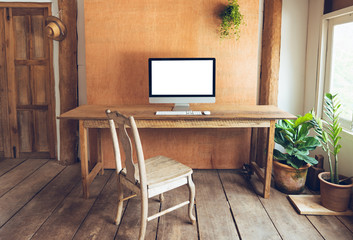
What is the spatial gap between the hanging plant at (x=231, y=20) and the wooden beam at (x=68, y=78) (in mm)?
1669

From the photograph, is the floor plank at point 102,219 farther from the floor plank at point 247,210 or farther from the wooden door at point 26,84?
the wooden door at point 26,84

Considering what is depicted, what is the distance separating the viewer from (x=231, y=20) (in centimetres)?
316

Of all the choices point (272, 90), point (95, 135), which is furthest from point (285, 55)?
point (95, 135)

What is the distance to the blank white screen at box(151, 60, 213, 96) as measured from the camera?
117 inches

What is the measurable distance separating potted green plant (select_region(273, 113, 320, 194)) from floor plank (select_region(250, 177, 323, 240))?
14 cm

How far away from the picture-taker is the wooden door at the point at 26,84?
11.8ft

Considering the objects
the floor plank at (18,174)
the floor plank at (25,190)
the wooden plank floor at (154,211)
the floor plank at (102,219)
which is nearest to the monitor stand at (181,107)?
the wooden plank floor at (154,211)

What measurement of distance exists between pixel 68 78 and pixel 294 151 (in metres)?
2.54

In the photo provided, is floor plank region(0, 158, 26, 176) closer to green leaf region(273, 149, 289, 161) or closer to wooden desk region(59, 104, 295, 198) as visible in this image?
wooden desk region(59, 104, 295, 198)

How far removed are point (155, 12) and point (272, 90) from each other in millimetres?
1540

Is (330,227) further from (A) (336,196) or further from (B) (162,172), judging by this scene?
(B) (162,172)

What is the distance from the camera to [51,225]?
2.30 meters

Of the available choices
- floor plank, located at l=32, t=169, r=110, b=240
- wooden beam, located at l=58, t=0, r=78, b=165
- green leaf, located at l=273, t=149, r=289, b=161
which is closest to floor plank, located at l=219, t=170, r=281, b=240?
green leaf, located at l=273, t=149, r=289, b=161

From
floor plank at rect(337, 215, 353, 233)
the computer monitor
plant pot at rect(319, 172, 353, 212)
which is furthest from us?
the computer monitor
